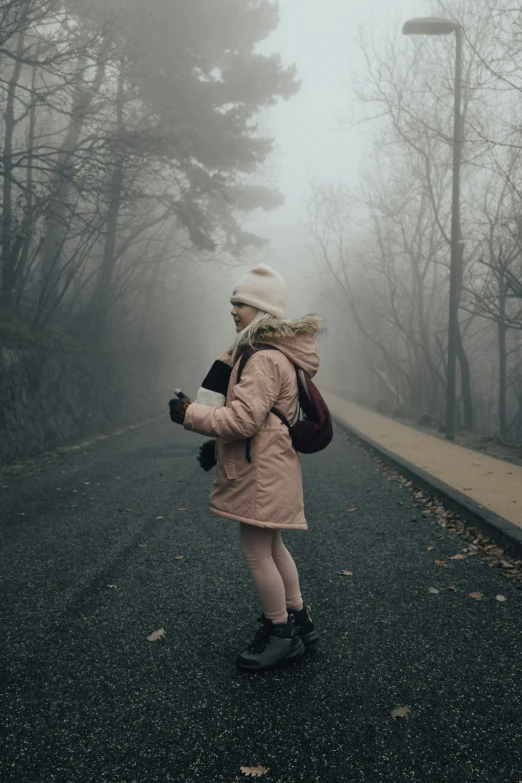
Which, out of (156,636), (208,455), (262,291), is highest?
(262,291)

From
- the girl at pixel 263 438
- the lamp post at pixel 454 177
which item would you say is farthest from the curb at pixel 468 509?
the lamp post at pixel 454 177

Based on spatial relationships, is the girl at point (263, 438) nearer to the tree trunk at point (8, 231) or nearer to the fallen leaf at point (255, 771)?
the fallen leaf at point (255, 771)

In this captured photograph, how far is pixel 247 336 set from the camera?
3.03 metres

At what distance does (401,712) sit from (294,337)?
174 centimetres

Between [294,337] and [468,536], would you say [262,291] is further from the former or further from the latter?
[468,536]

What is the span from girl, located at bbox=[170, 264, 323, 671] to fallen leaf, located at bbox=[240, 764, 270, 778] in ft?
2.37

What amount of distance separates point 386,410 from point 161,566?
18076 millimetres

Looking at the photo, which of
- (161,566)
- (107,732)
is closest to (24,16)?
(161,566)

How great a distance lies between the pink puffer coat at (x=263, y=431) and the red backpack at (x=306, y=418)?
3cm

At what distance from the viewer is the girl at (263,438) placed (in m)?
2.89

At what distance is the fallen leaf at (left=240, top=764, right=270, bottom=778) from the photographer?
2293mm

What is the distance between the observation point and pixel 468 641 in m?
3.42

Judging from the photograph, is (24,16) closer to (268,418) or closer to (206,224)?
(268,418)

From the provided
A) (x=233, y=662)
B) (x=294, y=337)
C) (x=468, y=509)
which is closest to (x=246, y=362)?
(x=294, y=337)
